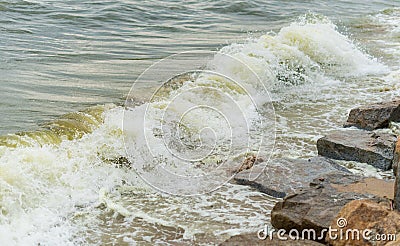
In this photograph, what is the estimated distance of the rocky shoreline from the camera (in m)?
3.71

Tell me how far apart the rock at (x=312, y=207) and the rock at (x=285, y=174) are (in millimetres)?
419

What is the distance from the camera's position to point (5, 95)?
794cm

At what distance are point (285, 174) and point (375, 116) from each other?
6.96 ft

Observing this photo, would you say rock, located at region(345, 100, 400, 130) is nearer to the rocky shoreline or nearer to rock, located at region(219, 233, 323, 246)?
the rocky shoreline

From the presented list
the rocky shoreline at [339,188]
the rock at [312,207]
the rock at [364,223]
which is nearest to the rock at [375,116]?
the rocky shoreline at [339,188]

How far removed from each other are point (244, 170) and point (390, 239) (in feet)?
7.64

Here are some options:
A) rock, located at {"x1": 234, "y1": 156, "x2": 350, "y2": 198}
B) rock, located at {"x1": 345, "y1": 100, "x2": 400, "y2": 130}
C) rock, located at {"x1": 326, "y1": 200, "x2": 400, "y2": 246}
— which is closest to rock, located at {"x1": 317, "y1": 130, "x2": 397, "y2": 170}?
rock, located at {"x1": 234, "y1": 156, "x2": 350, "y2": 198}

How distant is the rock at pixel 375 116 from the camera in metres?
6.87

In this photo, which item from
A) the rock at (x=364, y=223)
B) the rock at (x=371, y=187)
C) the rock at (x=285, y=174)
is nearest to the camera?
the rock at (x=364, y=223)

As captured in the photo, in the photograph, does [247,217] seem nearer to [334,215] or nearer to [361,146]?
[334,215]

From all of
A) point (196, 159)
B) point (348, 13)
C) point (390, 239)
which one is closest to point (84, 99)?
point (196, 159)

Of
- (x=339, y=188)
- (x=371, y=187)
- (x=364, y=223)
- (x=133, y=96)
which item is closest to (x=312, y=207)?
(x=339, y=188)

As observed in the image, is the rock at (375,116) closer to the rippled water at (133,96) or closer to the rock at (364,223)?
the rippled water at (133,96)

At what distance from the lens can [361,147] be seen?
586 centimetres
